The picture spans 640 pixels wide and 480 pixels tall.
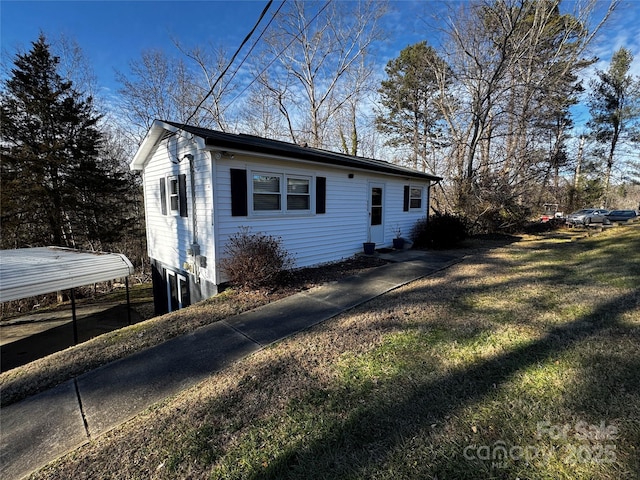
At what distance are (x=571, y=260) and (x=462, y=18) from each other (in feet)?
42.2

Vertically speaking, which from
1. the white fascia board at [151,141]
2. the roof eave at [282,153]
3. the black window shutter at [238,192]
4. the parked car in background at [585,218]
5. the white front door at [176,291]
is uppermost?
the white fascia board at [151,141]

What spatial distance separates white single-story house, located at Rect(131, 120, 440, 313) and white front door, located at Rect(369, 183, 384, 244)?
3cm

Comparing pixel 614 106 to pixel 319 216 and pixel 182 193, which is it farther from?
pixel 182 193

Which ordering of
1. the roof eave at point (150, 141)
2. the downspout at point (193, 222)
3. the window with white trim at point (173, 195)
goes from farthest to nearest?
the window with white trim at point (173, 195) < the roof eave at point (150, 141) < the downspout at point (193, 222)

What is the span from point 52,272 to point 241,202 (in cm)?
448

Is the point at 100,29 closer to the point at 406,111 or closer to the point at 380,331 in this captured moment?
the point at 380,331

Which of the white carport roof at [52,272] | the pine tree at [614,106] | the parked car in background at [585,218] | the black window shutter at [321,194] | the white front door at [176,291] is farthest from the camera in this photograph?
the pine tree at [614,106]

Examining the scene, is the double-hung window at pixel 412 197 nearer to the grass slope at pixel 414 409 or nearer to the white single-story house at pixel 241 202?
the white single-story house at pixel 241 202

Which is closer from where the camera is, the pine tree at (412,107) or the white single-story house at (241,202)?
the white single-story house at (241,202)

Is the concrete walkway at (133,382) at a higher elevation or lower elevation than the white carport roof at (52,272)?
lower

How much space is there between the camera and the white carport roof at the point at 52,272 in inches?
215

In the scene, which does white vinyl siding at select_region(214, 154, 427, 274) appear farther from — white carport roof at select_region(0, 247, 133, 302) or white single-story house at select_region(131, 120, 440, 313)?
white carport roof at select_region(0, 247, 133, 302)

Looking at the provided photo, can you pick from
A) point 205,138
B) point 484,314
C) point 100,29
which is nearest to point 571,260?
point 484,314

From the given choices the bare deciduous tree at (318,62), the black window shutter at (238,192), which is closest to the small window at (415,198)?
the black window shutter at (238,192)
